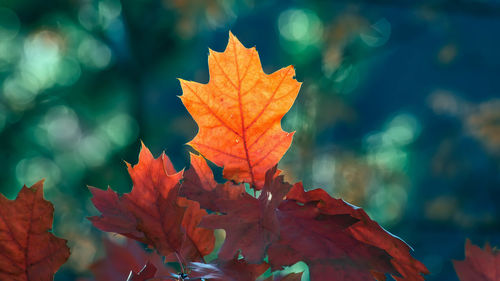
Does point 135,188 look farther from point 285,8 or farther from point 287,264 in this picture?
point 285,8

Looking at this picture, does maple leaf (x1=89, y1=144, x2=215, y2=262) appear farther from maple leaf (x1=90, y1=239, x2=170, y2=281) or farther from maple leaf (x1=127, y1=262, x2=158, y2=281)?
maple leaf (x1=90, y1=239, x2=170, y2=281)

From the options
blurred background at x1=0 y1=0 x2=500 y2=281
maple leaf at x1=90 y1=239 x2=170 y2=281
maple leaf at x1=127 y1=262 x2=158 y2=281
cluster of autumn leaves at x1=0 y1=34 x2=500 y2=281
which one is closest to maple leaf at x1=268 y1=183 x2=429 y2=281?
cluster of autumn leaves at x1=0 y1=34 x2=500 y2=281

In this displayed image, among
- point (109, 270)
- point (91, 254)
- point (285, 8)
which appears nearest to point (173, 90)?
point (285, 8)

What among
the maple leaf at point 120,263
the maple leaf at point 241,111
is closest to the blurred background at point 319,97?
the maple leaf at point 120,263

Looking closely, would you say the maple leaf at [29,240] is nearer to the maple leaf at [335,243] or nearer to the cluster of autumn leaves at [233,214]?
the cluster of autumn leaves at [233,214]

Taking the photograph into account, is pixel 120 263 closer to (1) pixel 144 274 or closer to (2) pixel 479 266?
(1) pixel 144 274

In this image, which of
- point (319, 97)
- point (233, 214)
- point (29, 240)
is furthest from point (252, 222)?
point (319, 97)
